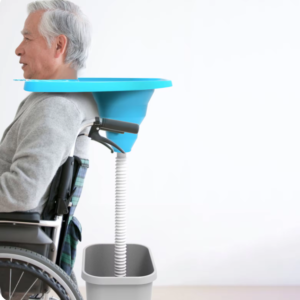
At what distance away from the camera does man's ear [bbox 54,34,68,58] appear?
166 cm

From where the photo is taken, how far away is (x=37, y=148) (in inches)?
51.3

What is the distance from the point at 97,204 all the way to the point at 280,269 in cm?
122

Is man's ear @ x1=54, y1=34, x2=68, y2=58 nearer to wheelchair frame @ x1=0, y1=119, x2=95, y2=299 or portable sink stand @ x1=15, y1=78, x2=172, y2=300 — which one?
portable sink stand @ x1=15, y1=78, x2=172, y2=300

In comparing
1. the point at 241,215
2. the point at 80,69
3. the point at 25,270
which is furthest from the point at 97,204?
the point at 25,270

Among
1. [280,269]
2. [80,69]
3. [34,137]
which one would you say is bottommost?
[280,269]

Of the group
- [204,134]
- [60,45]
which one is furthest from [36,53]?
[204,134]

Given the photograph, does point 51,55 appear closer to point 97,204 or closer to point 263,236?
point 97,204

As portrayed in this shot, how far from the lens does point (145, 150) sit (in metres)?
2.73

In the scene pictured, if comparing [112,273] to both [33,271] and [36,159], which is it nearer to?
[33,271]

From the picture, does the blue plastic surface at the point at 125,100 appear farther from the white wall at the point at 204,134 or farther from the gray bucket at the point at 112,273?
the white wall at the point at 204,134

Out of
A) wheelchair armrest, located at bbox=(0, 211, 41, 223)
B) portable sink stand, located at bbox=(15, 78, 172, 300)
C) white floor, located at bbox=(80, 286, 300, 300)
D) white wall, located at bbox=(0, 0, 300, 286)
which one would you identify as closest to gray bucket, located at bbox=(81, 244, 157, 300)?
portable sink stand, located at bbox=(15, 78, 172, 300)

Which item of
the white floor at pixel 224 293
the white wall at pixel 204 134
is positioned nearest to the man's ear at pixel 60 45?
the white wall at pixel 204 134

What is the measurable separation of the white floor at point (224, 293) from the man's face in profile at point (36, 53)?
4.74 ft

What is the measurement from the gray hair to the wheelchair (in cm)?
40
